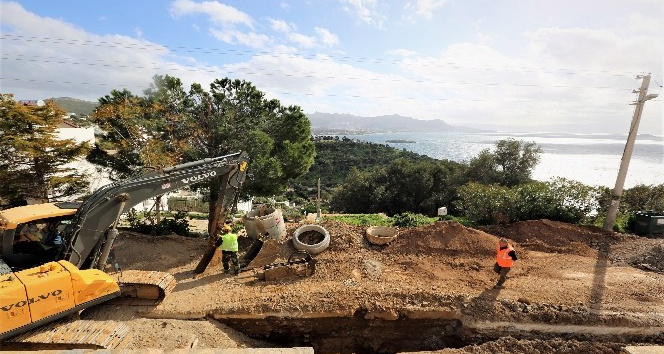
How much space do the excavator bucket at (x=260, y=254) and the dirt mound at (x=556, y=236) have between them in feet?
26.7

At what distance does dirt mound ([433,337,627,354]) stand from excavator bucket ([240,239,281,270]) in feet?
18.0

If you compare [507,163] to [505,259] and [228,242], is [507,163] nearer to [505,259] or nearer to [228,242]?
[505,259]

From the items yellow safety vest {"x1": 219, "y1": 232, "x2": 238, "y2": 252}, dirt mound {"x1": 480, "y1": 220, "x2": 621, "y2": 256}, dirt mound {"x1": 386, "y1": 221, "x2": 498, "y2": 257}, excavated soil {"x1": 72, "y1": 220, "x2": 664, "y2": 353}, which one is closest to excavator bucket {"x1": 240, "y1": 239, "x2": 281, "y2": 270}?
excavated soil {"x1": 72, "y1": 220, "x2": 664, "y2": 353}

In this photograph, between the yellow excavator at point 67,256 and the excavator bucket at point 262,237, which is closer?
the yellow excavator at point 67,256

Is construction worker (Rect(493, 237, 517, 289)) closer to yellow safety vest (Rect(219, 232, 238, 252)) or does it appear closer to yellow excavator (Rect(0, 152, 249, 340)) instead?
yellow safety vest (Rect(219, 232, 238, 252))

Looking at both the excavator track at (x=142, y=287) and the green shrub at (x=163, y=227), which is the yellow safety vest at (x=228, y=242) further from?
the green shrub at (x=163, y=227)

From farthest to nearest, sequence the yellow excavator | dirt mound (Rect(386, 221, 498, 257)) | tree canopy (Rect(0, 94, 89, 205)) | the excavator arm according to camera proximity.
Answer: tree canopy (Rect(0, 94, 89, 205)) < dirt mound (Rect(386, 221, 498, 257)) < the excavator arm < the yellow excavator

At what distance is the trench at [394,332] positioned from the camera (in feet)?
25.4

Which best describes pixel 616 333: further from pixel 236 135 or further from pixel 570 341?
pixel 236 135

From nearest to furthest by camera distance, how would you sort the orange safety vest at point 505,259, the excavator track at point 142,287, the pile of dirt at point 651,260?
1. the excavator track at point 142,287
2. the orange safety vest at point 505,259
3. the pile of dirt at point 651,260

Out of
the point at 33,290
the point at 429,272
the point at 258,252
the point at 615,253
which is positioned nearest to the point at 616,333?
the point at 429,272

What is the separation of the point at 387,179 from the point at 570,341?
2741 cm

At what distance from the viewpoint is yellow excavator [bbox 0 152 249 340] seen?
222 inches

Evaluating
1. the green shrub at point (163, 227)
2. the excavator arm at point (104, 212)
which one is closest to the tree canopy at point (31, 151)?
the green shrub at point (163, 227)
